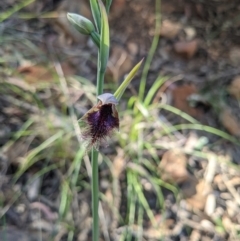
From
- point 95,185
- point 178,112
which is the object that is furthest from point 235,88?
point 95,185

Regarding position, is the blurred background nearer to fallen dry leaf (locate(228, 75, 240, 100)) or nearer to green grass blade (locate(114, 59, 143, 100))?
fallen dry leaf (locate(228, 75, 240, 100))

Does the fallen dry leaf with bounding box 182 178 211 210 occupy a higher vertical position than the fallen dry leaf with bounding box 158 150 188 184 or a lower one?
lower

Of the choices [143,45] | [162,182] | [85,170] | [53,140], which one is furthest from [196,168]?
[143,45]

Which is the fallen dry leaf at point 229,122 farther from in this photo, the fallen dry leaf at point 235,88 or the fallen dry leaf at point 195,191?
the fallen dry leaf at point 195,191

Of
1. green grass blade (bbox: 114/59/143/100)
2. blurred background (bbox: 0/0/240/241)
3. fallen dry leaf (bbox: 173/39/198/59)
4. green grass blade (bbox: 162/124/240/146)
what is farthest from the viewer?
fallen dry leaf (bbox: 173/39/198/59)

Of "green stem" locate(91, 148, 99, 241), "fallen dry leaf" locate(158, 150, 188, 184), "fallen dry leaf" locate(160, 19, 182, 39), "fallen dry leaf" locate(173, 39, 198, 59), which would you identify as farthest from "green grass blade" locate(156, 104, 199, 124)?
"green stem" locate(91, 148, 99, 241)

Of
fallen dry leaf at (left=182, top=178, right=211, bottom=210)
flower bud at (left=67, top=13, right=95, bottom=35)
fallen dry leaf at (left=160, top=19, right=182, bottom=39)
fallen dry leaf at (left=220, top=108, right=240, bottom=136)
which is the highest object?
flower bud at (left=67, top=13, right=95, bottom=35)

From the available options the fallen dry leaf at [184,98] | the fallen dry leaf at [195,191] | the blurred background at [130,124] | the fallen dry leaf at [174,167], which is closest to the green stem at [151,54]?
the blurred background at [130,124]

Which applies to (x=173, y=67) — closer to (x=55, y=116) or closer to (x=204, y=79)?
(x=204, y=79)

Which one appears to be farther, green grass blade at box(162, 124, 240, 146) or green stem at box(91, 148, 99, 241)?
green grass blade at box(162, 124, 240, 146)
